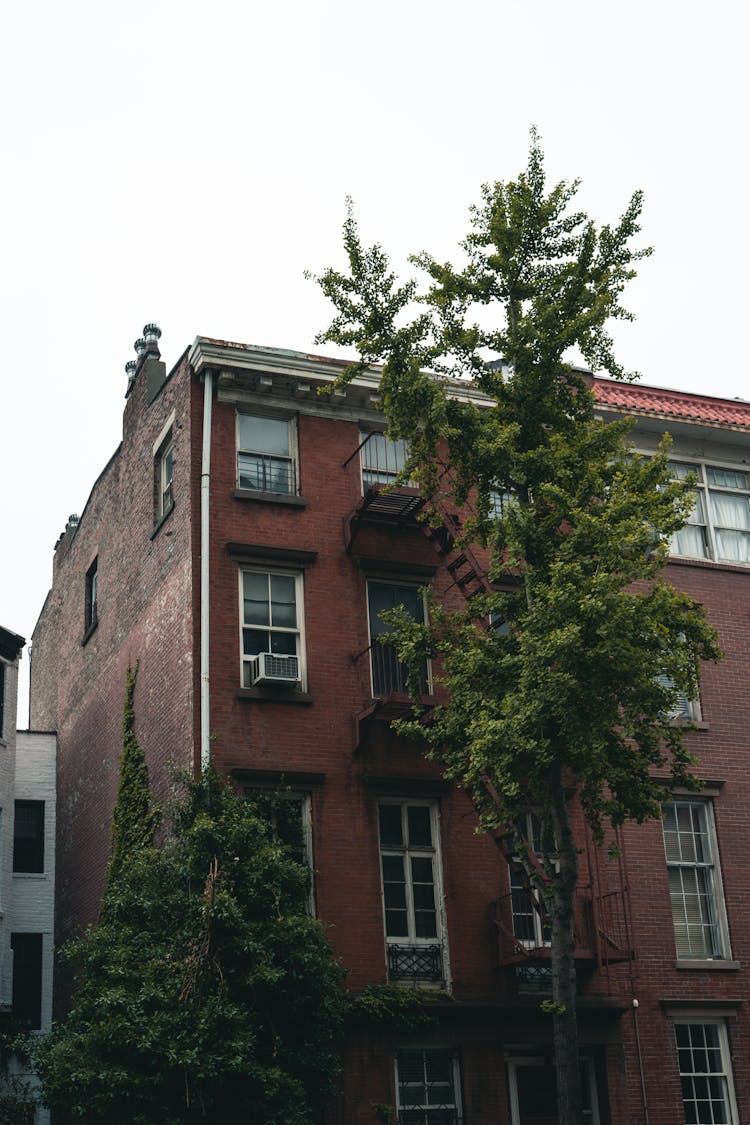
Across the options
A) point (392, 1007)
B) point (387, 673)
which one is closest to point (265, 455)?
point (387, 673)

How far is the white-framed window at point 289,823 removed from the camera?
21688mm

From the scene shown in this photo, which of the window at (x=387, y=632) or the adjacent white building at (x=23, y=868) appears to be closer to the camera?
the window at (x=387, y=632)

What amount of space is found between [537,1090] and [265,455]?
459 inches

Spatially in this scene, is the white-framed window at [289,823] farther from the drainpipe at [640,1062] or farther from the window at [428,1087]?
the drainpipe at [640,1062]

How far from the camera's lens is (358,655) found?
2381 centimetres

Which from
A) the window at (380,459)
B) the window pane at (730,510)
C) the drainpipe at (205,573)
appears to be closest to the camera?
the drainpipe at (205,573)

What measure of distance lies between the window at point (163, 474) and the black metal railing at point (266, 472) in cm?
178

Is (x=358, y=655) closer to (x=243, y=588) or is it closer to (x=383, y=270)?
(x=243, y=588)

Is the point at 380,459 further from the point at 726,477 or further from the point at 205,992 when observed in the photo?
the point at 205,992

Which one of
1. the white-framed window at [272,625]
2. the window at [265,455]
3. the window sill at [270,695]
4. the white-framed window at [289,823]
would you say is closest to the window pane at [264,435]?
the window at [265,455]

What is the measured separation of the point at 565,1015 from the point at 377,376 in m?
11.8

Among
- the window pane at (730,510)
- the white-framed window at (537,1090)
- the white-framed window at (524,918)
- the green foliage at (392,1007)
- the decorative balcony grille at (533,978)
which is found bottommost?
the white-framed window at (537,1090)

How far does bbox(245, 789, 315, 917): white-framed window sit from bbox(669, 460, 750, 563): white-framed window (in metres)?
9.81

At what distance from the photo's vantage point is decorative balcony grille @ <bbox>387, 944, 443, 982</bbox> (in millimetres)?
22125
